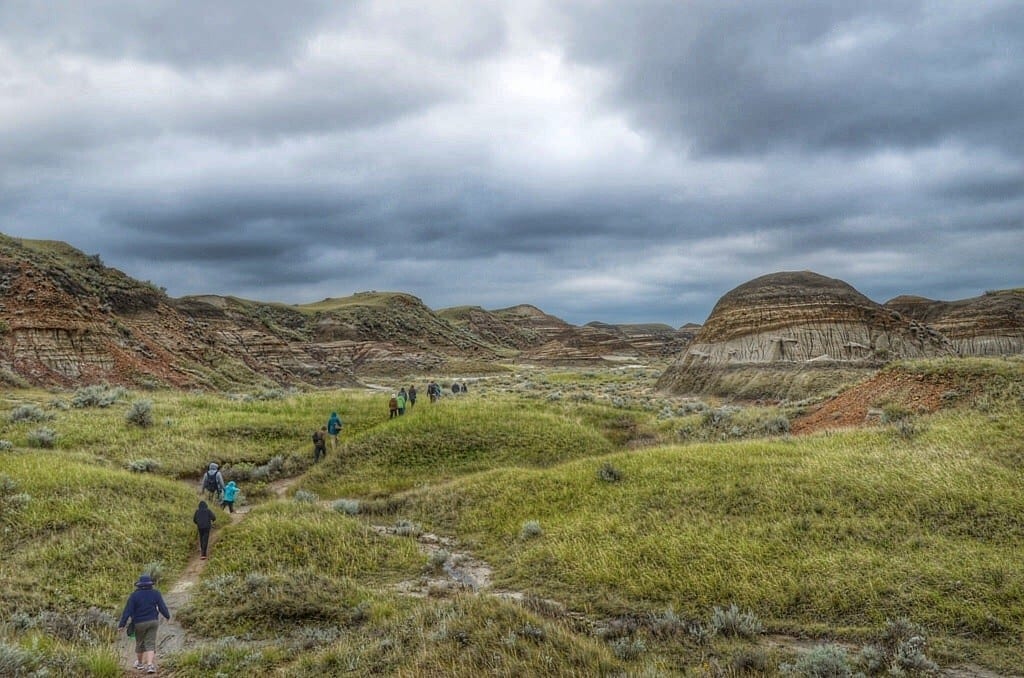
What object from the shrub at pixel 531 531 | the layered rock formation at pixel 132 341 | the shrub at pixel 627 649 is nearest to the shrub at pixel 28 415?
the layered rock formation at pixel 132 341

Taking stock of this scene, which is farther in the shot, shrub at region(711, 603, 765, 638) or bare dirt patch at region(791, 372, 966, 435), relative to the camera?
bare dirt patch at region(791, 372, 966, 435)

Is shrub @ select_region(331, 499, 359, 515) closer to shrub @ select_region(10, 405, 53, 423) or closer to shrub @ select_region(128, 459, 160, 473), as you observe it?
shrub @ select_region(128, 459, 160, 473)

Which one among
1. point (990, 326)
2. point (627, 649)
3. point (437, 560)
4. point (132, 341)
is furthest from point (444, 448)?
point (990, 326)

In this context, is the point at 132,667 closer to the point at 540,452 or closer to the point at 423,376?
the point at 540,452

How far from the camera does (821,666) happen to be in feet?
25.8

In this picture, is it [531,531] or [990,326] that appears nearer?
[531,531]

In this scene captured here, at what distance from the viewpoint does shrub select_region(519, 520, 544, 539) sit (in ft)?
51.1

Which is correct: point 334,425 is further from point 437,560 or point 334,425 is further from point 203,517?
point 437,560

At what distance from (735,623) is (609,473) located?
29.4ft

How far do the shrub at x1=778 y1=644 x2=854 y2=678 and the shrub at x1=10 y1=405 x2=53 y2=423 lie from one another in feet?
101

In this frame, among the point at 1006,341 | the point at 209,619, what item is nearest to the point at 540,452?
the point at 209,619

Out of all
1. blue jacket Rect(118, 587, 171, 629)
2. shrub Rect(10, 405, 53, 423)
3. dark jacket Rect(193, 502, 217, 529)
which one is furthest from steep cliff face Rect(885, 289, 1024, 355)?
shrub Rect(10, 405, 53, 423)

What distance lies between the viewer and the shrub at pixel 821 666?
7785mm

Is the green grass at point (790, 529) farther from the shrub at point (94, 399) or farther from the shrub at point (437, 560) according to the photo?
the shrub at point (94, 399)
